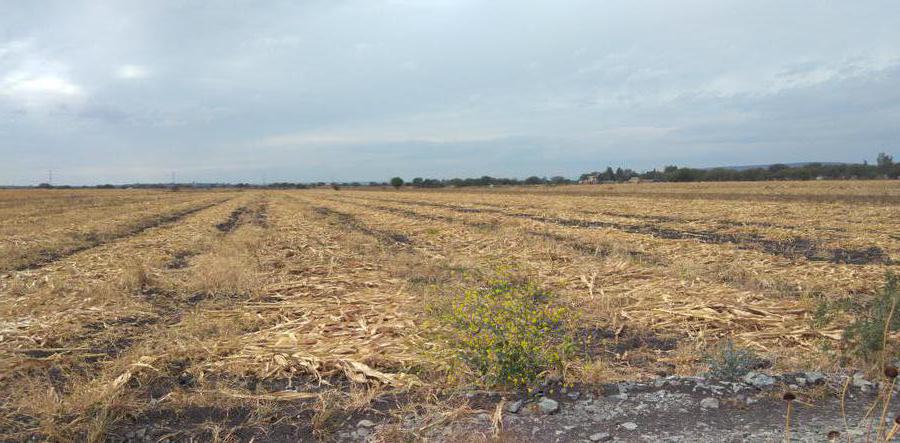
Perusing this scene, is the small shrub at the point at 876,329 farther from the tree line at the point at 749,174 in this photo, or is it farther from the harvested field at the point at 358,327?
the tree line at the point at 749,174

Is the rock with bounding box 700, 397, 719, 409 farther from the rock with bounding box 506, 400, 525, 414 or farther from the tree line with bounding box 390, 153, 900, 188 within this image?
the tree line with bounding box 390, 153, 900, 188

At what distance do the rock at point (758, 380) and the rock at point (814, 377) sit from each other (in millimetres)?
341

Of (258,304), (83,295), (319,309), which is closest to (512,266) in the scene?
(319,309)

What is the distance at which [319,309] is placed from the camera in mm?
7703

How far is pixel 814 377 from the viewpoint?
453 centimetres

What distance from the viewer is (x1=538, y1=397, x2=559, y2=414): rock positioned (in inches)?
165

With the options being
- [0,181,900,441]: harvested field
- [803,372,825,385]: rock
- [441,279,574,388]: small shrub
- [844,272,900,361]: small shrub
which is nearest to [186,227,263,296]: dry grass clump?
[0,181,900,441]: harvested field

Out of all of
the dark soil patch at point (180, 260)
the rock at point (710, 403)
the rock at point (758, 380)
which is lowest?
the rock at point (710, 403)

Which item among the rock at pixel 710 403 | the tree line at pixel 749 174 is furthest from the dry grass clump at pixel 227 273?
the tree line at pixel 749 174

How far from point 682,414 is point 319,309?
5.40 metres

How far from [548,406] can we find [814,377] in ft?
8.37

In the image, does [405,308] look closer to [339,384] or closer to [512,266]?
[339,384]

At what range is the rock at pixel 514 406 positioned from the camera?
4.20 m

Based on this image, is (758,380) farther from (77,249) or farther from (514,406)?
(77,249)
